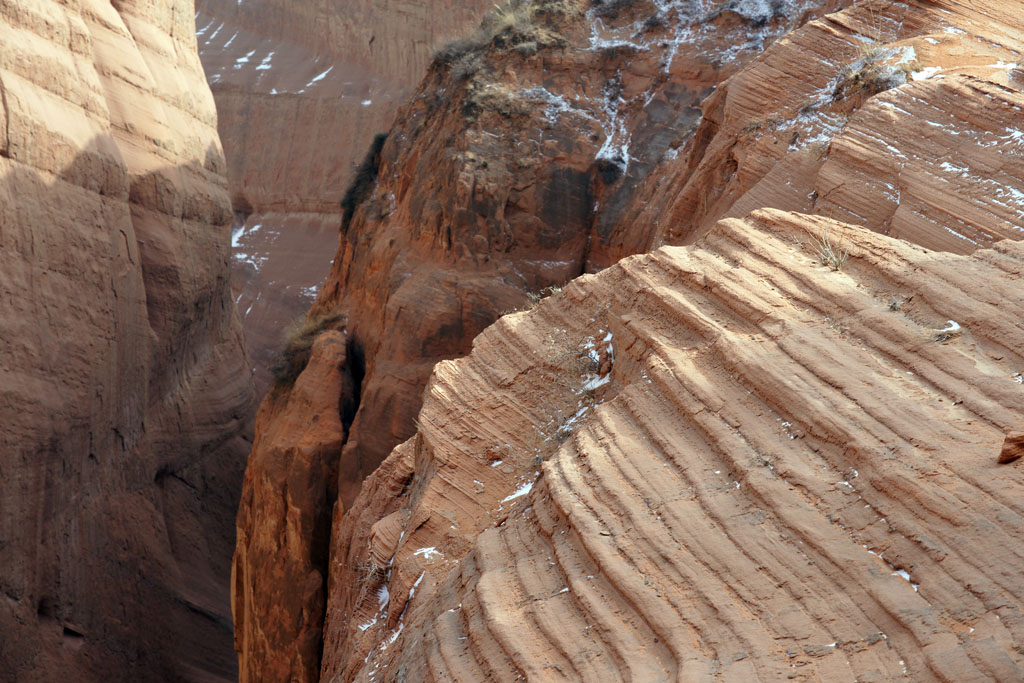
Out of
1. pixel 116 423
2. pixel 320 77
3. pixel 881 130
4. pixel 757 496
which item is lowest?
pixel 116 423

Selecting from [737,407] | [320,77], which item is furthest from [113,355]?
[320,77]

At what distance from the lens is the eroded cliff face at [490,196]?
1218 cm

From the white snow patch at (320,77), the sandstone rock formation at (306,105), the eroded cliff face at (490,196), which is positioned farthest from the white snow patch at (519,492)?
the white snow patch at (320,77)

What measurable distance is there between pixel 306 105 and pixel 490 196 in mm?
19555

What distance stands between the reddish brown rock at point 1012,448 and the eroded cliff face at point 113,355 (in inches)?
521

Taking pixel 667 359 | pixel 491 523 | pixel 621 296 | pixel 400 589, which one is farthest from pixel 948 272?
pixel 400 589

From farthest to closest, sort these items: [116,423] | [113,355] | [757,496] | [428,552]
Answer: [116,423] → [113,355] → [428,552] → [757,496]

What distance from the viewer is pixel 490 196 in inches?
511

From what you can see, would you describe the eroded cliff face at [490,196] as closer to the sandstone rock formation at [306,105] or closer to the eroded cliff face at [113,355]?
the eroded cliff face at [113,355]

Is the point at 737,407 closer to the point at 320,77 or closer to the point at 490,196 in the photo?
the point at 490,196

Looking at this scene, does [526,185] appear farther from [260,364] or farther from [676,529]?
[260,364]

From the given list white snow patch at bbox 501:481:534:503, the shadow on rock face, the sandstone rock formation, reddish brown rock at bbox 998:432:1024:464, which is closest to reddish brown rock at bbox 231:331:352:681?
the shadow on rock face

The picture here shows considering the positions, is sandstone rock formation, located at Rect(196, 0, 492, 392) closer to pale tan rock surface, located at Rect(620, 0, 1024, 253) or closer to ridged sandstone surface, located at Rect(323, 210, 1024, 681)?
pale tan rock surface, located at Rect(620, 0, 1024, 253)

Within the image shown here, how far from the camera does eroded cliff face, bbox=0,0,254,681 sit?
13.2 m
